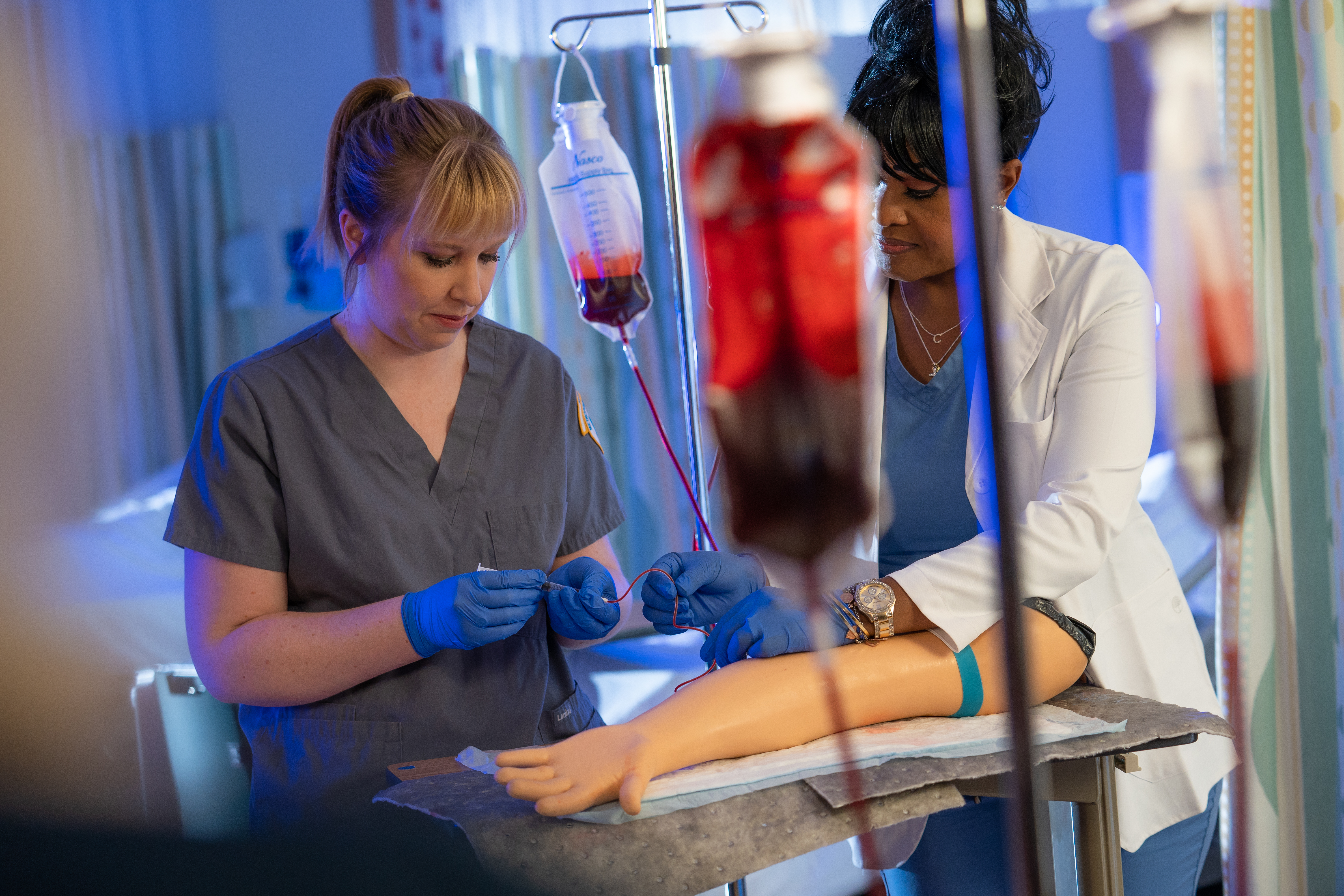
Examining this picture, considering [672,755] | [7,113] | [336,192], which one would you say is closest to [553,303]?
[7,113]

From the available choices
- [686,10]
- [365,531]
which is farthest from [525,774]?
[686,10]

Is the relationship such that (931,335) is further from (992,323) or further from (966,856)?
(992,323)

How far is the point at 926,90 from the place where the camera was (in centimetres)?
109

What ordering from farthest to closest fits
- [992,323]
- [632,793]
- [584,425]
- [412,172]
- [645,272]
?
[645,272] → [584,425] → [412,172] → [632,793] → [992,323]

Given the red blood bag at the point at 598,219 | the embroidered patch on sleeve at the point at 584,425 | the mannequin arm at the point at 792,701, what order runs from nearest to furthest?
the mannequin arm at the point at 792,701
the embroidered patch on sleeve at the point at 584,425
the red blood bag at the point at 598,219

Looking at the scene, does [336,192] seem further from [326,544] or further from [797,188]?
[797,188]

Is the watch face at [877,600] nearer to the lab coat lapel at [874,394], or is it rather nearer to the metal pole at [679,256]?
the lab coat lapel at [874,394]

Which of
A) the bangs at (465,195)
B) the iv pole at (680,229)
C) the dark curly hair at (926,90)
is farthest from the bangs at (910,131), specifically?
the bangs at (465,195)

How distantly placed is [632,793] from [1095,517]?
0.53 metres

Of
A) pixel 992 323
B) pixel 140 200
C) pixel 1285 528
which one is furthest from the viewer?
pixel 140 200

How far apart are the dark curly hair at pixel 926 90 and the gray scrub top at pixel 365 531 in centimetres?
55

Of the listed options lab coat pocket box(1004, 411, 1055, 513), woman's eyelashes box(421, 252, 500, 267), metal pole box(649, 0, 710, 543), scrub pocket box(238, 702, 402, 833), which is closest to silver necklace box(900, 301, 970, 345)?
lab coat pocket box(1004, 411, 1055, 513)

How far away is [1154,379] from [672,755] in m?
0.64

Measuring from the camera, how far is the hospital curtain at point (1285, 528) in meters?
1.39
